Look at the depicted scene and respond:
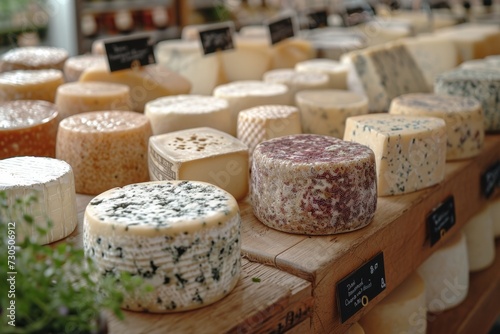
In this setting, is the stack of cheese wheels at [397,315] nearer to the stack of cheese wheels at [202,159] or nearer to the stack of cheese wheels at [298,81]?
the stack of cheese wheels at [202,159]

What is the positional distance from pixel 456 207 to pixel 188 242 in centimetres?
105

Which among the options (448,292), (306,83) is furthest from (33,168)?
(448,292)

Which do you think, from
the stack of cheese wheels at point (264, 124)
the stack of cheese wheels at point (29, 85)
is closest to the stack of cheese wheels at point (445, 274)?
the stack of cheese wheels at point (264, 124)

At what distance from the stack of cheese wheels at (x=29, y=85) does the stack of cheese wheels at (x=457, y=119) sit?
1.04 m

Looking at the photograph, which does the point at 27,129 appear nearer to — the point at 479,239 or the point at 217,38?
the point at 217,38

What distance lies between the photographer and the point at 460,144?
185 cm

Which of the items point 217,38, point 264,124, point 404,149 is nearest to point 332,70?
point 217,38

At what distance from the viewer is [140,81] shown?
2.08 metres

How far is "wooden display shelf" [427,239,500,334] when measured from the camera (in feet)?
6.15

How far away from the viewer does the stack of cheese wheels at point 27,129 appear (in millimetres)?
1563

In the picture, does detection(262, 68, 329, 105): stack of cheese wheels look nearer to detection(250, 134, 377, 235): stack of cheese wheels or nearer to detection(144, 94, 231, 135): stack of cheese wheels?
detection(144, 94, 231, 135): stack of cheese wheels

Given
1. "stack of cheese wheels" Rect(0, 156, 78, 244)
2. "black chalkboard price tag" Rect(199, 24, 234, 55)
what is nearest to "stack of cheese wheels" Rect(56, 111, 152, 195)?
"stack of cheese wheels" Rect(0, 156, 78, 244)

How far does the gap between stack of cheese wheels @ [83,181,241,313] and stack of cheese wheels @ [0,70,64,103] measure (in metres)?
0.94

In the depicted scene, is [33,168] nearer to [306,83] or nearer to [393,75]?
[306,83]
